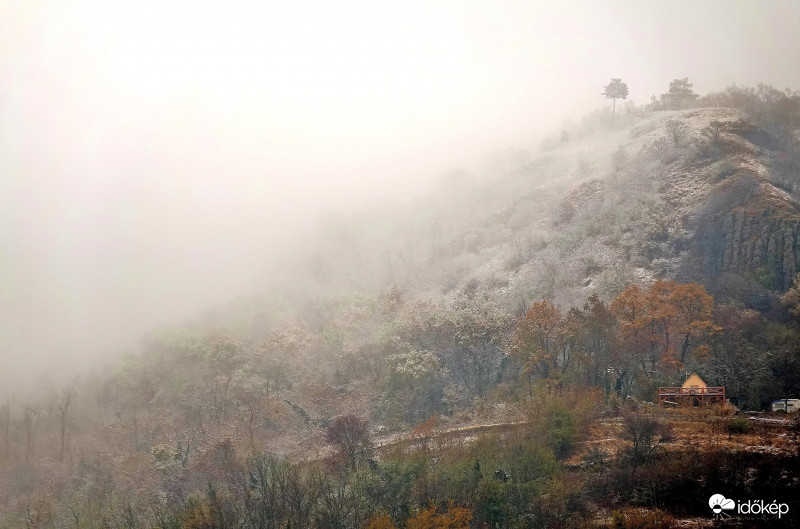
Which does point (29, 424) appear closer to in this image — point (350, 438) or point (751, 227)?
point (350, 438)

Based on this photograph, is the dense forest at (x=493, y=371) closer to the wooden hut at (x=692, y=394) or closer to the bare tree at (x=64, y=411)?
the bare tree at (x=64, y=411)

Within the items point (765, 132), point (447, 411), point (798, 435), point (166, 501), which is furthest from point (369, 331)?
point (765, 132)

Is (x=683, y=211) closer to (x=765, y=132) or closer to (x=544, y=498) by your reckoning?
(x=765, y=132)


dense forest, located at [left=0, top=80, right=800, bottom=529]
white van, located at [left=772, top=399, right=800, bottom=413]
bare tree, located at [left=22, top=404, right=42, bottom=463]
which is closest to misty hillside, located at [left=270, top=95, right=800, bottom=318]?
dense forest, located at [left=0, top=80, right=800, bottom=529]

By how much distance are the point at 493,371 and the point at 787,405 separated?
34.1 m

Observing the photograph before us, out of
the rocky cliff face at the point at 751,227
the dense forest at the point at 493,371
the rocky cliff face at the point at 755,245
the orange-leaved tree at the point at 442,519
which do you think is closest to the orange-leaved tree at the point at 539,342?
the dense forest at the point at 493,371

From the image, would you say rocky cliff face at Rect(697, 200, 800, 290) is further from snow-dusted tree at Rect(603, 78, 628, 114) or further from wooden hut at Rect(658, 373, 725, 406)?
snow-dusted tree at Rect(603, 78, 628, 114)

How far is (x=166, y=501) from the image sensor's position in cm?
7175

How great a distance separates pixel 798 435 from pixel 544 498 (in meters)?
20.8

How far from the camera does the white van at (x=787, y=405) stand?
57.3m

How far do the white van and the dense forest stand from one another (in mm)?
1606

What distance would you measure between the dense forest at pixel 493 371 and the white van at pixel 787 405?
1.61 meters

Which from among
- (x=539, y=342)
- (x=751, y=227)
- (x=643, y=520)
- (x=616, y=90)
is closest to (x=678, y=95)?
(x=616, y=90)

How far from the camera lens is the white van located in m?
57.3
